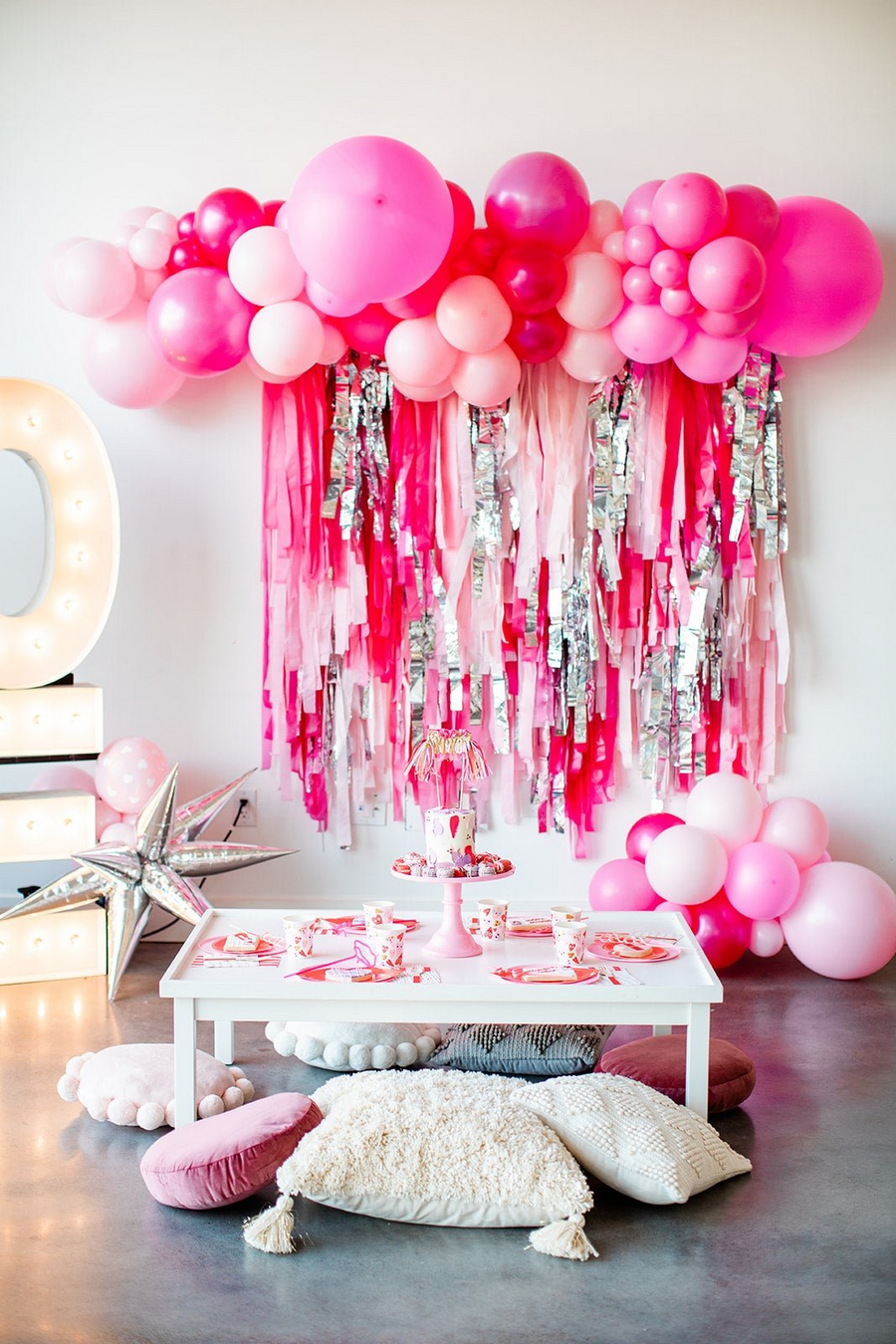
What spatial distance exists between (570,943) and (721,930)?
1108 millimetres

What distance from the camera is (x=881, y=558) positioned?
3730 mm

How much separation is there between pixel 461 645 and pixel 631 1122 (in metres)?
1.80

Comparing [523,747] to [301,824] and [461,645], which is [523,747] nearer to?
[461,645]

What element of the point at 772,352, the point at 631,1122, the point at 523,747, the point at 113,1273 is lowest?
the point at 113,1273

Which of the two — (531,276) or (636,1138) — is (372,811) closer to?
(531,276)

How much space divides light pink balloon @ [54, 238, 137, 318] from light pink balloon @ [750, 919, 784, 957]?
2.40 meters

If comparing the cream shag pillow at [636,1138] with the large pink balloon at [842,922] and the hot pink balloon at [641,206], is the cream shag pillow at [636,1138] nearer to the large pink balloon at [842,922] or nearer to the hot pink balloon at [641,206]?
the large pink balloon at [842,922]

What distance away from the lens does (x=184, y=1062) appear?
2.23 metres

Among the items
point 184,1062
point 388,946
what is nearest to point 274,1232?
point 184,1062

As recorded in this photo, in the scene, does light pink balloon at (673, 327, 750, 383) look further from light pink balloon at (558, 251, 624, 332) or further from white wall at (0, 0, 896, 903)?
white wall at (0, 0, 896, 903)

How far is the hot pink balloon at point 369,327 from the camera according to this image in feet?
10.9

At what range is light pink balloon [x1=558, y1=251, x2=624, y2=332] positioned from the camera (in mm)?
3213

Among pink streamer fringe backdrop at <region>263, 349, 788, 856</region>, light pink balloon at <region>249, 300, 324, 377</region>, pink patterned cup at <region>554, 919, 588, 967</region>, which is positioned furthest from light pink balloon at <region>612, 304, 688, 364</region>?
pink patterned cup at <region>554, 919, 588, 967</region>

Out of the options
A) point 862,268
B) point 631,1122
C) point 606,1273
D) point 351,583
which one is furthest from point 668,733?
point 606,1273
